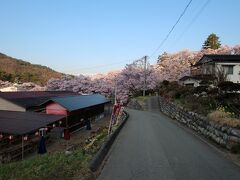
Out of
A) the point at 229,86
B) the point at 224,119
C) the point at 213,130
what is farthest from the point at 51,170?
the point at 229,86

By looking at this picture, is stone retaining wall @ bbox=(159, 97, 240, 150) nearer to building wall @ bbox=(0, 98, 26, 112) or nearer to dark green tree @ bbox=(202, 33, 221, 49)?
building wall @ bbox=(0, 98, 26, 112)

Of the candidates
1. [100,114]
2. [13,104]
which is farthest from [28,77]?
[13,104]

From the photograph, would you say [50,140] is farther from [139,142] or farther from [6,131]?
[139,142]

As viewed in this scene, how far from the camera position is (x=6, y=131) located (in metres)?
18.0

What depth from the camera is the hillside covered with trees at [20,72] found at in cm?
9209

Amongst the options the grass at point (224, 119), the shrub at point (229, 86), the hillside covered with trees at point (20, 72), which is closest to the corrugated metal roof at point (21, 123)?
the grass at point (224, 119)

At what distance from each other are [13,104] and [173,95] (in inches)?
663

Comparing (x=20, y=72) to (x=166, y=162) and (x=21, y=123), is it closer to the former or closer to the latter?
(x=21, y=123)

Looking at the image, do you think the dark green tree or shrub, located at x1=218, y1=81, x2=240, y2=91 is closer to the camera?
shrub, located at x1=218, y1=81, x2=240, y2=91

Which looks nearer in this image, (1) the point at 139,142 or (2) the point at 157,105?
(1) the point at 139,142

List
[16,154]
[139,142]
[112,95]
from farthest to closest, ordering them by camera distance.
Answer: [112,95]
[16,154]
[139,142]

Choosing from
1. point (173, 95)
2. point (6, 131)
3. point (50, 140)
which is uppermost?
point (173, 95)

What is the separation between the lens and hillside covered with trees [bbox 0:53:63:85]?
92.1m

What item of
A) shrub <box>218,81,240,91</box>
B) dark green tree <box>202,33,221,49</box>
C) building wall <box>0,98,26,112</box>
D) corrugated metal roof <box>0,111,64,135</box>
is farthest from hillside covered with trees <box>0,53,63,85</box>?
shrub <box>218,81,240,91</box>
